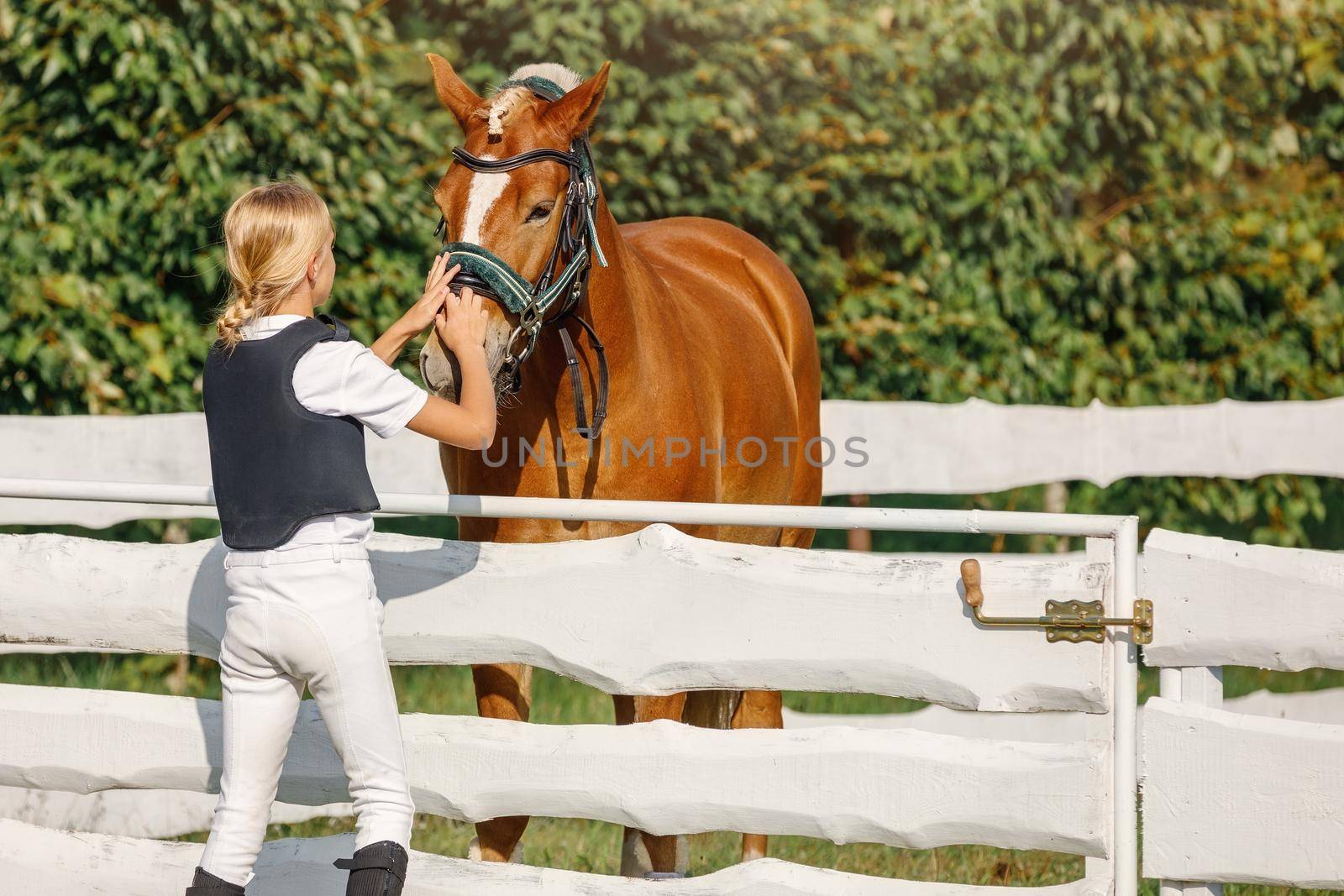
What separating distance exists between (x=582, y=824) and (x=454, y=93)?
9.45ft

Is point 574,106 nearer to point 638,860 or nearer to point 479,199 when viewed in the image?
point 479,199

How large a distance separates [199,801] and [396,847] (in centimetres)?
291

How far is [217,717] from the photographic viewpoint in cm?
334

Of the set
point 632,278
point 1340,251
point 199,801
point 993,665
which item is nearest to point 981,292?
point 1340,251

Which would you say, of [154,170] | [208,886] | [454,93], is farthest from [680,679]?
[154,170]

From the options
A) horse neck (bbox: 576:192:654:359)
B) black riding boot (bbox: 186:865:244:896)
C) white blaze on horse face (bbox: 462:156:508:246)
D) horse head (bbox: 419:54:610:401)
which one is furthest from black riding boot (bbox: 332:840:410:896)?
horse neck (bbox: 576:192:654:359)

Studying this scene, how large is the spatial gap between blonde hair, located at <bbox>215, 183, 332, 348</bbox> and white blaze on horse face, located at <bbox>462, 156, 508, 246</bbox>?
2.35ft

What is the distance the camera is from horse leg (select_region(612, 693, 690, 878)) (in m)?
3.76

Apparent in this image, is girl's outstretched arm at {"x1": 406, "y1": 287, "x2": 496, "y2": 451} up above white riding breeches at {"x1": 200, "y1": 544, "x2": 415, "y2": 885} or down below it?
above

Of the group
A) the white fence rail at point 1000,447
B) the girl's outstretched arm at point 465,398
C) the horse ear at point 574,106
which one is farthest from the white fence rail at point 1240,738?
the white fence rail at point 1000,447

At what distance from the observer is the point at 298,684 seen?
113 inches

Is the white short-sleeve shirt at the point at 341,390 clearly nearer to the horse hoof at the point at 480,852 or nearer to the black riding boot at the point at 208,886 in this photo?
the black riding boot at the point at 208,886

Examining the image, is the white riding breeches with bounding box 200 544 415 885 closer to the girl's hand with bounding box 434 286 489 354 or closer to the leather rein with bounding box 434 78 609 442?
the girl's hand with bounding box 434 286 489 354

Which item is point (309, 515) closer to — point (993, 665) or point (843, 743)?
point (843, 743)
